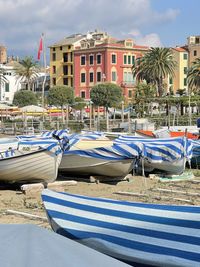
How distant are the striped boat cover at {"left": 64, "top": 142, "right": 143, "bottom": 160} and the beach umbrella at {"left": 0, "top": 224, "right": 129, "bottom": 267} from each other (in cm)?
924

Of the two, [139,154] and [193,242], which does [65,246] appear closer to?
[193,242]

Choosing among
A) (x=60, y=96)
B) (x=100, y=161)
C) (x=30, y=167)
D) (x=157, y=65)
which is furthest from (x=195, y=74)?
(x=30, y=167)

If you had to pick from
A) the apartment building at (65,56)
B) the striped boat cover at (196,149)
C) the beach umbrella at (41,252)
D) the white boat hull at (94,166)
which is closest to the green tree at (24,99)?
the apartment building at (65,56)

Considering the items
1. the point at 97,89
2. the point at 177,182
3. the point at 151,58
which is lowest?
the point at 177,182

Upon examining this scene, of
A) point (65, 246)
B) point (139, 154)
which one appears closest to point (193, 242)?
point (65, 246)

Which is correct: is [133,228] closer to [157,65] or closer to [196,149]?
[196,149]

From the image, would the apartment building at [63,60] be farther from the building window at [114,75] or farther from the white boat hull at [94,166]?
the white boat hull at [94,166]

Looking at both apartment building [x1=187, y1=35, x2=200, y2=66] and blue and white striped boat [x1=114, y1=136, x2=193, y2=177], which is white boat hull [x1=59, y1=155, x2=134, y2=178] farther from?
apartment building [x1=187, y1=35, x2=200, y2=66]

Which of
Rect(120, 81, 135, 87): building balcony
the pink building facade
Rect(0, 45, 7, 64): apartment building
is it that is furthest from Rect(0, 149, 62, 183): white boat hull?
Rect(0, 45, 7, 64): apartment building

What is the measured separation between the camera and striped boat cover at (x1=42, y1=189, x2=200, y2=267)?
5.29m

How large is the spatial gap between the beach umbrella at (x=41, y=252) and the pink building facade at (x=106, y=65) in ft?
251

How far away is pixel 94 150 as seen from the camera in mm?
14688

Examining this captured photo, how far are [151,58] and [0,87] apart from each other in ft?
100

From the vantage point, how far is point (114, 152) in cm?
1442
